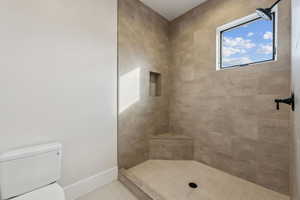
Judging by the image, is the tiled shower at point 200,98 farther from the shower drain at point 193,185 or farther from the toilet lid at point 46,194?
the toilet lid at point 46,194

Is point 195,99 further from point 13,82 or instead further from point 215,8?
point 13,82

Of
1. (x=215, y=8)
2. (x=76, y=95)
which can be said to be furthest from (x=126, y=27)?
(x=215, y=8)

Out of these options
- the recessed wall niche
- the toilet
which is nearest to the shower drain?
the toilet

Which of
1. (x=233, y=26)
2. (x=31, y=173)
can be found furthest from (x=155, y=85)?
(x=31, y=173)

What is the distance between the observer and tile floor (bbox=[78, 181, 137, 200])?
1601mm

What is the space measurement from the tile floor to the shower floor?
0.51 ft

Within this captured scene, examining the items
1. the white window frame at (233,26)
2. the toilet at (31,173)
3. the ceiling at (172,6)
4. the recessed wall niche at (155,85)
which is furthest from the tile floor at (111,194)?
the ceiling at (172,6)

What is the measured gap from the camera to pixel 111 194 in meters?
1.66

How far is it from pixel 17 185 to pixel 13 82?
2.89ft

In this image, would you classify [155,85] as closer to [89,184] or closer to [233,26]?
[233,26]

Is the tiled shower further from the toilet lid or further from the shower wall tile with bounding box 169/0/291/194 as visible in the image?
the toilet lid

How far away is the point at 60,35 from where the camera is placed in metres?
1.48

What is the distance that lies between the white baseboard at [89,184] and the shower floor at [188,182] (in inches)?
8.2

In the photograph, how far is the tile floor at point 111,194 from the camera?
160 cm
